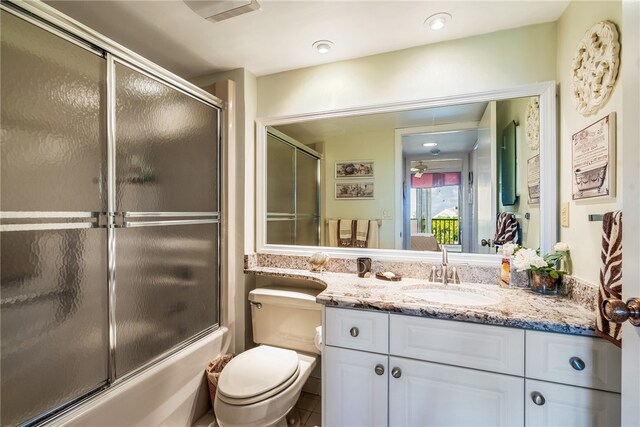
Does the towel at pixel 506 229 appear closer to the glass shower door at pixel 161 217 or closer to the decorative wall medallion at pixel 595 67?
the decorative wall medallion at pixel 595 67

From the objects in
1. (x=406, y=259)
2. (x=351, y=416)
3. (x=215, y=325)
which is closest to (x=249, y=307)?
(x=215, y=325)

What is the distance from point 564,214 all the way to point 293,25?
65.3 inches

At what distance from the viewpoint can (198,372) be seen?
1.64 metres

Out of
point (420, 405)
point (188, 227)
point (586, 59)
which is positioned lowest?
point (420, 405)

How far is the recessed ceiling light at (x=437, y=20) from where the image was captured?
136 cm

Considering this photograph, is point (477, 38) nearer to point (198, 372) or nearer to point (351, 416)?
point (351, 416)

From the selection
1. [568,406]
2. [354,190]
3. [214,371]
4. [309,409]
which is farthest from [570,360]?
[214,371]

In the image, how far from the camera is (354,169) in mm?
1860

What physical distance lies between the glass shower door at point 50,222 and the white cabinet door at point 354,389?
99cm

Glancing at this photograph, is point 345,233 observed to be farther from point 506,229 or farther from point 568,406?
point 568,406

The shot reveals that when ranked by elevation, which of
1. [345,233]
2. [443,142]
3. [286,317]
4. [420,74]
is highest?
[420,74]

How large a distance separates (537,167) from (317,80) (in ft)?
4.58

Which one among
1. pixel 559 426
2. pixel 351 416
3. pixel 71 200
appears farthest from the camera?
pixel 351 416

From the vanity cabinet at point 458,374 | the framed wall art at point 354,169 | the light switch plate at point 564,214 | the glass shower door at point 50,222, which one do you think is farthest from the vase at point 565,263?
the glass shower door at point 50,222
